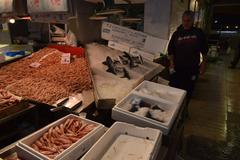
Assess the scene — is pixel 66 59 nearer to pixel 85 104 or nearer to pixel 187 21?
pixel 85 104

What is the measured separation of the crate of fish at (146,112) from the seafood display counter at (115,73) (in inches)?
6.0

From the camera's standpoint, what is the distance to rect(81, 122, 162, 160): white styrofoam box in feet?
4.54

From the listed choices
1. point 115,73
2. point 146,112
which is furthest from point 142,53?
point 146,112

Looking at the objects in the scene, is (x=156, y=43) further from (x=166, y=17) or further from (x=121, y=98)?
(x=121, y=98)

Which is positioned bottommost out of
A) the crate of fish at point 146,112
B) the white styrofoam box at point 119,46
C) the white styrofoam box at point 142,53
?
the crate of fish at point 146,112

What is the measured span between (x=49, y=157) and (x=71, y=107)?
2.68ft

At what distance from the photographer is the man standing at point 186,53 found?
3691 millimetres

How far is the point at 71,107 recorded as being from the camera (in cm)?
213

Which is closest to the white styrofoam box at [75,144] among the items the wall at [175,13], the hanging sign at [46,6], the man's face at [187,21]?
the hanging sign at [46,6]

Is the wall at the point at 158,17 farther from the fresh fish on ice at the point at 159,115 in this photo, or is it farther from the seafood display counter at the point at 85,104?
the fresh fish on ice at the point at 159,115

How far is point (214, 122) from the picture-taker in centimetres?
421

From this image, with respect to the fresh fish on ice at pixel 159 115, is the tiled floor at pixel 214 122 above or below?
below

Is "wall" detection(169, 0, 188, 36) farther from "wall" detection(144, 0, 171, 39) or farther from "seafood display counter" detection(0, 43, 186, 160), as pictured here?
"seafood display counter" detection(0, 43, 186, 160)

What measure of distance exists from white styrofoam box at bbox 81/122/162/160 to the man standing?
2.53 meters
